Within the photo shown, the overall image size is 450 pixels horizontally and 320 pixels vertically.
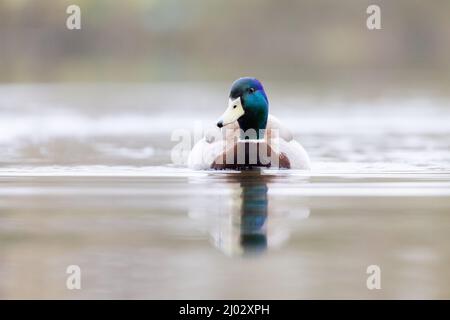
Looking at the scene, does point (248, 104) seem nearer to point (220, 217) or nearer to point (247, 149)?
point (247, 149)

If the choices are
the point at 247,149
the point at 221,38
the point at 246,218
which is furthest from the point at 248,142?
the point at 221,38

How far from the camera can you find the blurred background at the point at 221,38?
27.8 meters

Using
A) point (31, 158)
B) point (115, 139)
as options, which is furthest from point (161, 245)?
point (115, 139)

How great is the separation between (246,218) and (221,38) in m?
24.5

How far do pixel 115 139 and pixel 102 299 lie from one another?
8.80 m

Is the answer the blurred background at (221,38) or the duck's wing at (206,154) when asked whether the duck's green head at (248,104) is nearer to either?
the duck's wing at (206,154)

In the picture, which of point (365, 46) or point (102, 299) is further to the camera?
point (365, 46)

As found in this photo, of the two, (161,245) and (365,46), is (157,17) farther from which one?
(161,245)

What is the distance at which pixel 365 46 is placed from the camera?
30688mm

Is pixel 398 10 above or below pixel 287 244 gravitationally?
above

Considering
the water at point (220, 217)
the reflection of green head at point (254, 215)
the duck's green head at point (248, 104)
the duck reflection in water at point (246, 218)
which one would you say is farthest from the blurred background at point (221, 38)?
the duck reflection in water at point (246, 218)

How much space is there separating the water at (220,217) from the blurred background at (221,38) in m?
12.6

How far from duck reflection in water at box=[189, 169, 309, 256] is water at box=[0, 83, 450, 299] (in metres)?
0.01

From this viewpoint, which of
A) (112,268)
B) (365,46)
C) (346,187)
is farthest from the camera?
(365,46)
